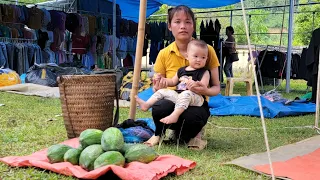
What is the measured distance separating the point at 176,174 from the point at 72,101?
1391mm

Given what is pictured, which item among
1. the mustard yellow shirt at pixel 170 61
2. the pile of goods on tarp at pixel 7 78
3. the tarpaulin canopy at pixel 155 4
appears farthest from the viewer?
the tarpaulin canopy at pixel 155 4

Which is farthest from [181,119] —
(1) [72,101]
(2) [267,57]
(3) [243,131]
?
(2) [267,57]

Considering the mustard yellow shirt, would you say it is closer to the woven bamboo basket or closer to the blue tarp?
the woven bamboo basket

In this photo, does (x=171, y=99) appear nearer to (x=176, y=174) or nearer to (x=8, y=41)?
(x=176, y=174)

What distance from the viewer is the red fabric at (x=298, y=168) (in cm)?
247

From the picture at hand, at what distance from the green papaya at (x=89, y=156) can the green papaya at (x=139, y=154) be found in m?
0.17

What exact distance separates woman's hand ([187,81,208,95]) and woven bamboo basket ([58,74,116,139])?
873mm

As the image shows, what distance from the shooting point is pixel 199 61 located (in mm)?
3133

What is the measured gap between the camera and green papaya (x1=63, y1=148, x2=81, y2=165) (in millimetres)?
2508

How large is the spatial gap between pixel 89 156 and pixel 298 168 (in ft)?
4.60

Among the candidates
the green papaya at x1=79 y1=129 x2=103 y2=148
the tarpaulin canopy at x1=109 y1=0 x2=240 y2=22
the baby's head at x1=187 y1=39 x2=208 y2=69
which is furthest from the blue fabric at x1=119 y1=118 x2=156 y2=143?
the tarpaulin canopy at x1=109 y1=0 x2=240 y2=22

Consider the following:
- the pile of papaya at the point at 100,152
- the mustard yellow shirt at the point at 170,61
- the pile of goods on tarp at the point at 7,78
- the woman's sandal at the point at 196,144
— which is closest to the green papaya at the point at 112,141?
the pile of papaya at the point at 100,152

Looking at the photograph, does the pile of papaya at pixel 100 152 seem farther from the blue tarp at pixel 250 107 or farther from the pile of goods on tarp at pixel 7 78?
the pile of goods on tarp at pixel 7 78

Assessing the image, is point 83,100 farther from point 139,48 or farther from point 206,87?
point 206,87
